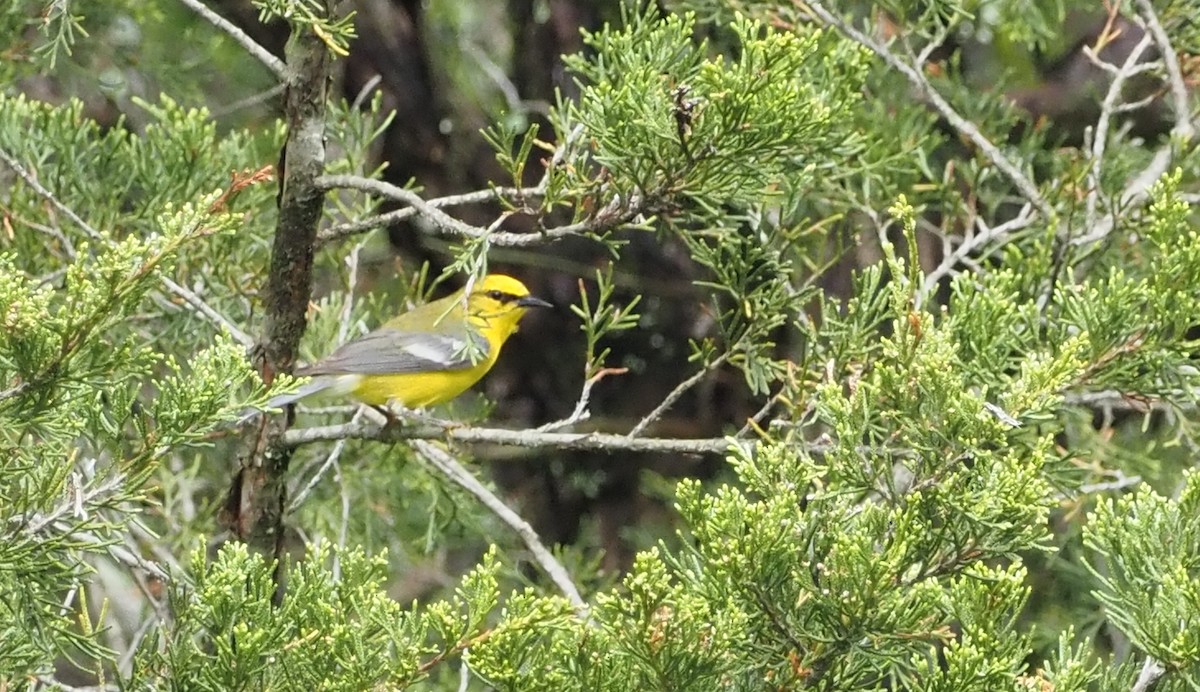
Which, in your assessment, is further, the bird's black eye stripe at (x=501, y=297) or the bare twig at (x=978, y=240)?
the bird's black eye stripe at (x=501, y=297)

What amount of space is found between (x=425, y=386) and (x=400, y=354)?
19 centimetres

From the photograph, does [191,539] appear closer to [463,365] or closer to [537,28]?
[463,365]

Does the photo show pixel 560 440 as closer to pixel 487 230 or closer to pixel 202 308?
pixel 487 230

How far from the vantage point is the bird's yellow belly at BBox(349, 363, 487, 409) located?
491cm

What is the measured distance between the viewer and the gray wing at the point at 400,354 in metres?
4.28

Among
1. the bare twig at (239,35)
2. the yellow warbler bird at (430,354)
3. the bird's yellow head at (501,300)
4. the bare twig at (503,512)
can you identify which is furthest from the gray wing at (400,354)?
the bare twig at (239,35)

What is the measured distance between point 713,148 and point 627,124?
0.16m

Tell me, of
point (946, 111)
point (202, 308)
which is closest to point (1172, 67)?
point (946, 111)

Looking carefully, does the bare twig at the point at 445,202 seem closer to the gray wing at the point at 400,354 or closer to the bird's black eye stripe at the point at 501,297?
the gray wing at the point at 400,354

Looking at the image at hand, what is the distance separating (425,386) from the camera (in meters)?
5.05

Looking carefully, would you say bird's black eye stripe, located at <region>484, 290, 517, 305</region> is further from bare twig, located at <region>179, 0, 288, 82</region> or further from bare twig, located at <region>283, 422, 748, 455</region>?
bare twig, located at <region>179, 0, 288, 82</region>

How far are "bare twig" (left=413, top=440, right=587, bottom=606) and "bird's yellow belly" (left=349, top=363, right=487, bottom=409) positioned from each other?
1316mm

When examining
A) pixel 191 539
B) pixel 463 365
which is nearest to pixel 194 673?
pixel 191 539

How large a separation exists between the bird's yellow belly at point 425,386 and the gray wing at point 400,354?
3cm
